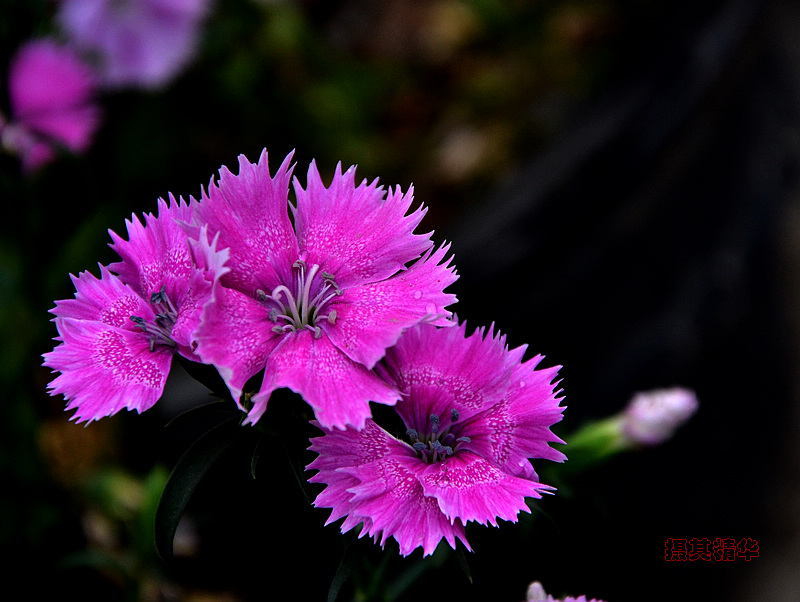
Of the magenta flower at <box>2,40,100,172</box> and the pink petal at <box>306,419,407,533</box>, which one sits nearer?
the pink petal at <box>306,419,407,533</box>

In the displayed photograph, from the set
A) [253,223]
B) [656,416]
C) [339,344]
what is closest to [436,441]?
[339,344]

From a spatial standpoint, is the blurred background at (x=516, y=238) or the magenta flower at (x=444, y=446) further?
the blurred background at (x=516, y=238)

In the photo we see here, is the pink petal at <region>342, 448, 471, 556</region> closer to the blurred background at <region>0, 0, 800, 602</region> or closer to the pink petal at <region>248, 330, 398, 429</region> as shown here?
the pink petal at <region>248, 330, 398, 429</region>

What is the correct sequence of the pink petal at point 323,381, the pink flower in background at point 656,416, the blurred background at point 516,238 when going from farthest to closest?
1. the blurred background at point 516,238
2. the pink flower in background at point 656,416
3. the pink petal at point 323,381

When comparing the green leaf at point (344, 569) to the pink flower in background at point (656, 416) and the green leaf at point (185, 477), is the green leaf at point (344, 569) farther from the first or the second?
the pink flower in background at point (656, 416)

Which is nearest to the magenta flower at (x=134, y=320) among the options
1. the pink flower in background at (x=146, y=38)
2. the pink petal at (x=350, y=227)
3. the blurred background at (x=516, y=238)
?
the pink petal at (x=350, y=227)

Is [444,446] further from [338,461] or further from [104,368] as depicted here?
[104,368]

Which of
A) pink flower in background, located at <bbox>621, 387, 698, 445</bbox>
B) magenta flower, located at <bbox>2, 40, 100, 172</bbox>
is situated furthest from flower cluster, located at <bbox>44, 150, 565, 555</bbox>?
magenta flower, located at <bbox>2, 40, 100, 172</bbox>

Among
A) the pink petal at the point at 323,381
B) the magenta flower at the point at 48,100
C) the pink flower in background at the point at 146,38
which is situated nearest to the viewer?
the pink petal at the point at 323,381
